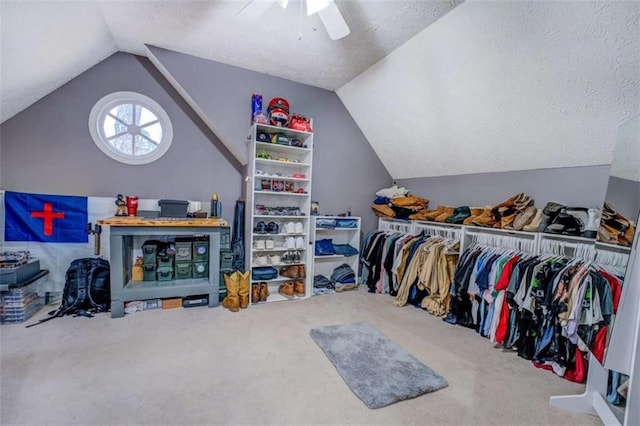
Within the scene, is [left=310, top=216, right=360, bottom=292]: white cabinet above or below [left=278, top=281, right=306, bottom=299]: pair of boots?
above

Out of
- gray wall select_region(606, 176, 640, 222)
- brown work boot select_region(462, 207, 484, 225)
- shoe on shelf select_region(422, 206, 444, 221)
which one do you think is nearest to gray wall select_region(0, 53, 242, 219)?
shoe on shelf select_region(422, 206, 444, 221)

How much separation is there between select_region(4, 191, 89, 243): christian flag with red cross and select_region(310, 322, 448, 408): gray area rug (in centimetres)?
290

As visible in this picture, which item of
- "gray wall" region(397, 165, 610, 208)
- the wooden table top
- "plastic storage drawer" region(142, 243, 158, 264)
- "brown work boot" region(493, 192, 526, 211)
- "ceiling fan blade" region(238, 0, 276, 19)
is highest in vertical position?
"ceiling fan blade" region(238, 0, 276, 19)

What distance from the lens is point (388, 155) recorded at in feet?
13.9

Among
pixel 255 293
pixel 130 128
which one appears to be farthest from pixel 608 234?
pixel 130 128

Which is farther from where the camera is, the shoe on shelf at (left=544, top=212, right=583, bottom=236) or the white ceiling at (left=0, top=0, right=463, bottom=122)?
the shoe on shelf at (left=544, top=212, right=583, bottom=236)

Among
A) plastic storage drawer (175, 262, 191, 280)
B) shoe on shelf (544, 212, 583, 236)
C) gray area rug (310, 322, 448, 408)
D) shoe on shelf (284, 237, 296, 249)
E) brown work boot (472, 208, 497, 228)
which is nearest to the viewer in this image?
gray area rug (310, 322, 448, 408)

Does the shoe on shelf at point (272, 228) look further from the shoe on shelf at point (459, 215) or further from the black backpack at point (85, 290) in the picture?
the shoe on shelf at point (459, 215)

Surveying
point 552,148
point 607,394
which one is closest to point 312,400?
point 607,394

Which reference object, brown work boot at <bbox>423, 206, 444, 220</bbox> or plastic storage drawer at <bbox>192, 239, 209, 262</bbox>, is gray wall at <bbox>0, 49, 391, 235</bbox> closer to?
plastic storage drawer at <bbox>192, 239, 209, 262</bbox>

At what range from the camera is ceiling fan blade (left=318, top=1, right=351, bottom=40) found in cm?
190

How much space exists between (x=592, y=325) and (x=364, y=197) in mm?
2900

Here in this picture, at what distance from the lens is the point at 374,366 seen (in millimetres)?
2051

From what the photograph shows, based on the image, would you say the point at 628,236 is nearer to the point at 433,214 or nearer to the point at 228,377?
the point at 433,214
